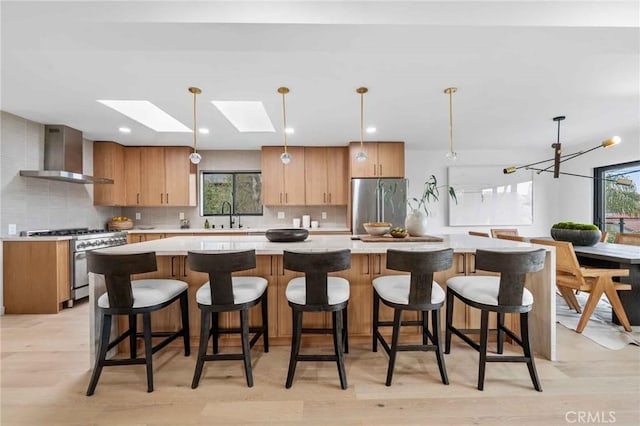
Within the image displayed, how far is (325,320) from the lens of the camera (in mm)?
2363

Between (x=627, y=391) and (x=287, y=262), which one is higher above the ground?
(x=287, y=262)

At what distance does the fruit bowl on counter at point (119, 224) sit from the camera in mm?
4754

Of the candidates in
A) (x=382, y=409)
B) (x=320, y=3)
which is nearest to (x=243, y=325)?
(x=382, y=409)

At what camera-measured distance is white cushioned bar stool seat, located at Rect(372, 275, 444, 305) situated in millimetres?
1818

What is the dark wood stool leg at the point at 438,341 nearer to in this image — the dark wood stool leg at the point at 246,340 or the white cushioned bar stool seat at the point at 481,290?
the white cushioned bar stool seat at the point at 481,290

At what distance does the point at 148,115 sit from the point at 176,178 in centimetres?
136

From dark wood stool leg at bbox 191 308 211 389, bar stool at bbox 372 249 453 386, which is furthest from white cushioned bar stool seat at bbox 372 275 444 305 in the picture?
dark wood stool leg at bbox 191 308 211 389

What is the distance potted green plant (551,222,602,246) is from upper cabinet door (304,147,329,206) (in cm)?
320

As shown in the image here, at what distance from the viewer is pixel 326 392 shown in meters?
1.80

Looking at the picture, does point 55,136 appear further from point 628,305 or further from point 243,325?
point 628,305

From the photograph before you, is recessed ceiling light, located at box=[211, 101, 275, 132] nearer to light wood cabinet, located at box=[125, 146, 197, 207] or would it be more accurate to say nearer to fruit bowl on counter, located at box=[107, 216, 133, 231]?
light wood cabinet, located at box=[125, 146, 197, 207]

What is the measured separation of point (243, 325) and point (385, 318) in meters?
1.19

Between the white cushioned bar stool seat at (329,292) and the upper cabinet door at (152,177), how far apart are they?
3911 millimetres

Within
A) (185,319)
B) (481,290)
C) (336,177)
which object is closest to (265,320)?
(185,319)
